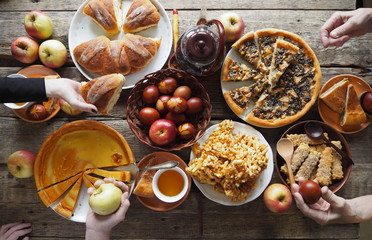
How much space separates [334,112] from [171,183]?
1.03 metres

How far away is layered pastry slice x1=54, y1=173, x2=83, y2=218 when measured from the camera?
177 cm

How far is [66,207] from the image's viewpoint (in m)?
1.80

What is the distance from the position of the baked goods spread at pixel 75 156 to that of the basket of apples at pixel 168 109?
0.63 ft

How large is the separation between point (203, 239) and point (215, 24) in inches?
49.0

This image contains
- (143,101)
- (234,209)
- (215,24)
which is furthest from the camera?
(234,209)

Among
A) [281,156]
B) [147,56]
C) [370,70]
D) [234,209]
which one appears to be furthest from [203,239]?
[370,70]

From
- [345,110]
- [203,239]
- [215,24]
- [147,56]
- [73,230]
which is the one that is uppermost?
[215,24]

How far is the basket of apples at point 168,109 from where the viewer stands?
168 centimetres

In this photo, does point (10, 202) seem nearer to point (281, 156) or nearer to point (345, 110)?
point (281, 156)

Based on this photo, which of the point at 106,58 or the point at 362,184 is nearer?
the point at 106,58

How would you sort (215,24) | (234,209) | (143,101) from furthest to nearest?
(234,209) → (143,101) → (215,24)

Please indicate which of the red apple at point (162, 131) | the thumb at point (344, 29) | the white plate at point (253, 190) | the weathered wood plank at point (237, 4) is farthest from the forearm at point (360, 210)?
the weathered wood plank at point (237, 4)

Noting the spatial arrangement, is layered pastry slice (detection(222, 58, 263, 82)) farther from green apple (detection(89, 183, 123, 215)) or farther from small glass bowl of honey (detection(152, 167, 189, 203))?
green apple (detection(89, 183, 123, 215))

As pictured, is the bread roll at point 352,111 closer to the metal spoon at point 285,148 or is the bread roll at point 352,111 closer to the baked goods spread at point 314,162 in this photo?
the baked goods spread at point 314,162
